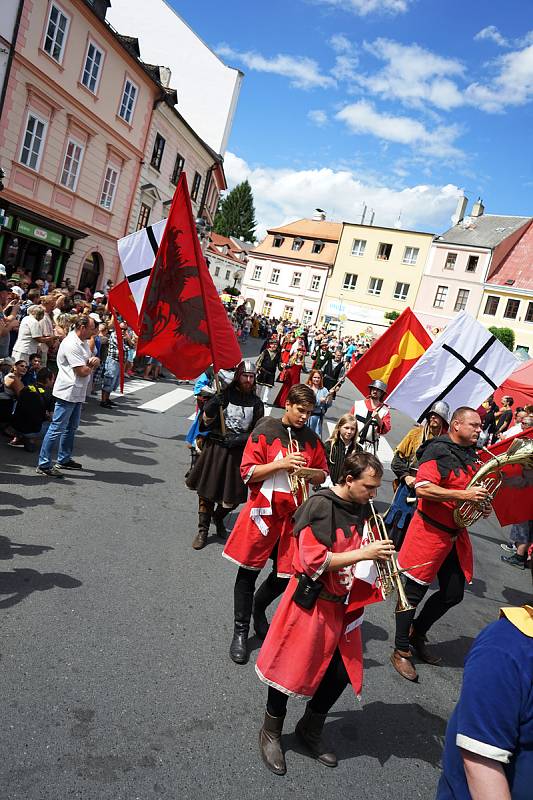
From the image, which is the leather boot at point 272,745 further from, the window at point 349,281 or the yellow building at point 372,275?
the window at point 349,281

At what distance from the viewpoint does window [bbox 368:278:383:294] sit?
4888 cm

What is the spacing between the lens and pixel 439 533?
14.2 feet

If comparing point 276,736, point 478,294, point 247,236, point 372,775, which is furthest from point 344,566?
point 247,236

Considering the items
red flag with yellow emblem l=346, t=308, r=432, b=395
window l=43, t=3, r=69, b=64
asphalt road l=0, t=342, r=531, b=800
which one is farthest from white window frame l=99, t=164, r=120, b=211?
asphalt road l=0, t=342, r=531, b=800

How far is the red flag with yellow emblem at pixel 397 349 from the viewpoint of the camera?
7.85 metres

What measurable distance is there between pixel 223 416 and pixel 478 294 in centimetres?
4306

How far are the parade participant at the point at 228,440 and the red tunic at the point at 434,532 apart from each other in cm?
193

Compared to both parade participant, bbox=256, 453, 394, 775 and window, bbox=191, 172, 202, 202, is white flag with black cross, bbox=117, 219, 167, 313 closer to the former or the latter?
parade participant, bbox=256, 453, 394, 775

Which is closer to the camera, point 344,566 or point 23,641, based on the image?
point 344,566

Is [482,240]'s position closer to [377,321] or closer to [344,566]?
[377,321]

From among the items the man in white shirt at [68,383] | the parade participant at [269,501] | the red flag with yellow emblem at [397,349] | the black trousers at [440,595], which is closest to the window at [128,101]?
the man in white shirt at [68,383]

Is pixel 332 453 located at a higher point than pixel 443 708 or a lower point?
higher

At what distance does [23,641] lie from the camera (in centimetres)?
366

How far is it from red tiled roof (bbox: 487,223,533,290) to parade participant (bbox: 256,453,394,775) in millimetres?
44582
